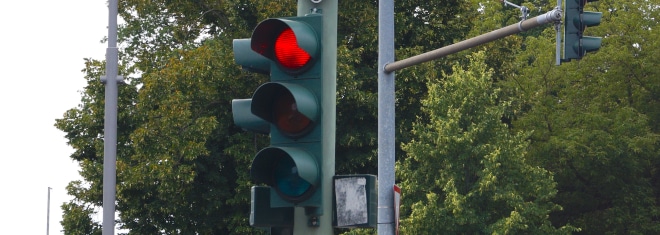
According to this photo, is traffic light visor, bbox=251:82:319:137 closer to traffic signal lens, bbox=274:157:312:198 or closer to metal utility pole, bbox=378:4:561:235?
traffic signal lens, bbox=274:157:312:198

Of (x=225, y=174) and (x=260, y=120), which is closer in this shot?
(x=260, y=120)

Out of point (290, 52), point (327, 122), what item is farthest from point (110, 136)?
point (327, 122)

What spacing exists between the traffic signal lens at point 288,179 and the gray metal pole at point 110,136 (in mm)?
7964

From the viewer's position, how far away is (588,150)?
44281 millimetres

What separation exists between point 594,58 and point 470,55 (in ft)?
37.4

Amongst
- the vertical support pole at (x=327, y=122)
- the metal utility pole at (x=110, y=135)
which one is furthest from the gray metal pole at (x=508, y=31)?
the metal utility pole at (x=110, y=135)

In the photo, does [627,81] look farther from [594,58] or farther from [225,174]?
[225,174]

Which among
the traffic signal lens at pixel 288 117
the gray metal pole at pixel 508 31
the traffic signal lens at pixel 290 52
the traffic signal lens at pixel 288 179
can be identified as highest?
the gray metal pole at pixel 508 31

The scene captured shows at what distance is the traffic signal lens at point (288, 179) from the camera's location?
6.27m

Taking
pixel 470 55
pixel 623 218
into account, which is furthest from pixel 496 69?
pixel 623 218

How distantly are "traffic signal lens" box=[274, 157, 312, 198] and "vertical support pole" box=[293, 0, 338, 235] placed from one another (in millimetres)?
126

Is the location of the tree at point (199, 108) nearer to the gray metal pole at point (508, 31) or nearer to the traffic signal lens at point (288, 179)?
the gray metal pole at point (508, 31)

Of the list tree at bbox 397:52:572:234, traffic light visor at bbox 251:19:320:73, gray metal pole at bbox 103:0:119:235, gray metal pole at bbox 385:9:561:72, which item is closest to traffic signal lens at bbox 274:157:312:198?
traffic light visor at bbox 251:19:320:73

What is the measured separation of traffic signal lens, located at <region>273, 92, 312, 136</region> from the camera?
20.5 feet
